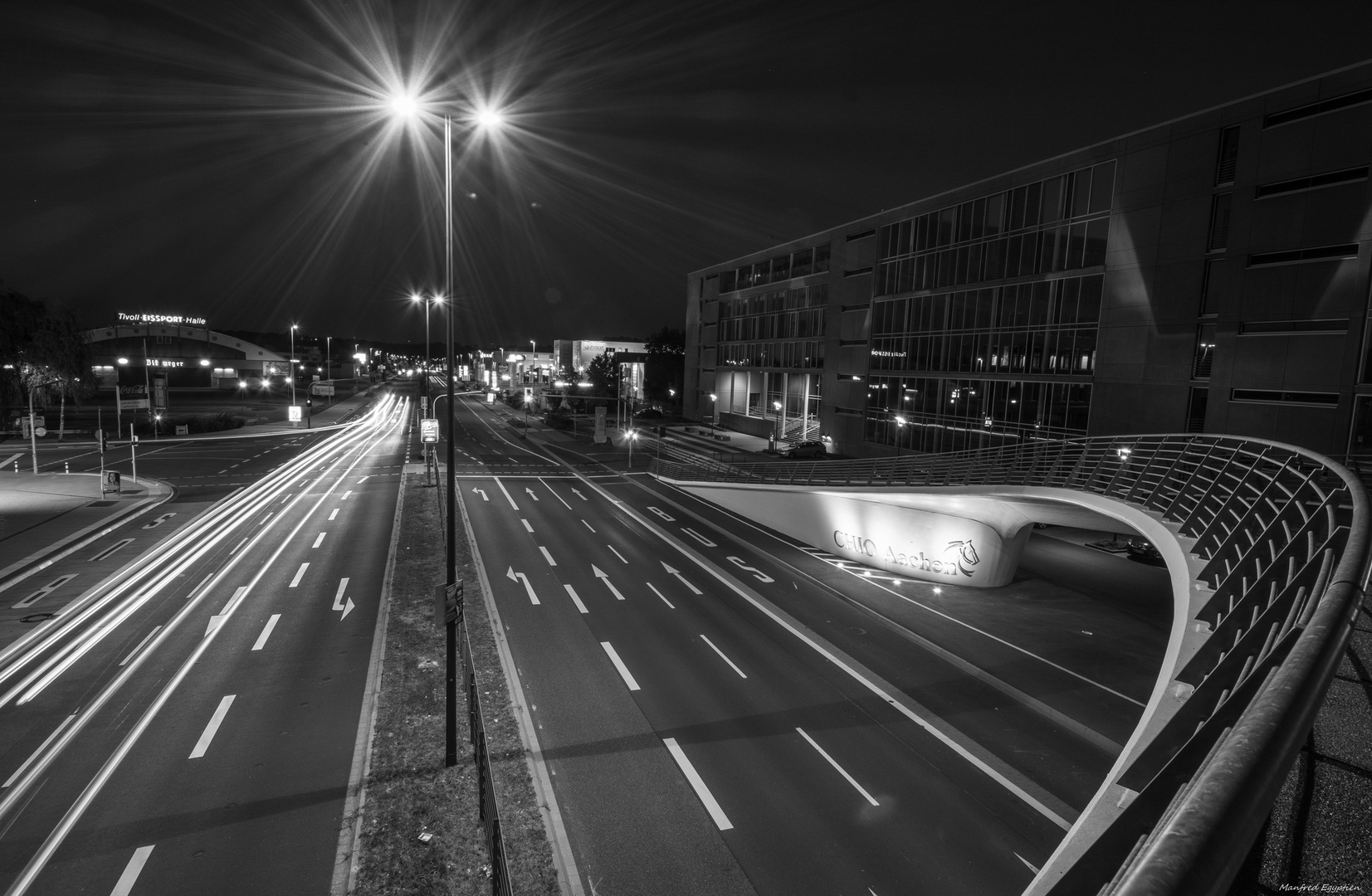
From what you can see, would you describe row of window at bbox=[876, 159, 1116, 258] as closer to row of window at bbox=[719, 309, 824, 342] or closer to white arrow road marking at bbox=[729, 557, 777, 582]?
row of window at bbox=[719, 309, 824, 342]

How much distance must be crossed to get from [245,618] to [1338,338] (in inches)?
1498

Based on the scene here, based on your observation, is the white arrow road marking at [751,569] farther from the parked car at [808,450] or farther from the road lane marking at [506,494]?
the parked car at [808,450]

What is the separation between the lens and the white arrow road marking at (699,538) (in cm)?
2986

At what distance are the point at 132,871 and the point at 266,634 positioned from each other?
29.6 feet

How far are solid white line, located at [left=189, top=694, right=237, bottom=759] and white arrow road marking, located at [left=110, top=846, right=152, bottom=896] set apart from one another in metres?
2.50

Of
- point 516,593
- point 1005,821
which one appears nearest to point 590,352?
point 516,593

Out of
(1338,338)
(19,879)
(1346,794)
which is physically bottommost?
(19,879)

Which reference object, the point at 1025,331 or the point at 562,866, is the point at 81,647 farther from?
the point at 1025,331

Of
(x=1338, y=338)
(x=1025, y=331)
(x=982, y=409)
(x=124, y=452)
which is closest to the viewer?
(x=1338, y=338)

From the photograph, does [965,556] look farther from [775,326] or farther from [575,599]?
[775,326]

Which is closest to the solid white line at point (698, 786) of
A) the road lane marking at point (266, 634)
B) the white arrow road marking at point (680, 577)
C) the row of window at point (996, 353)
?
the white arrow road marking at point (680, 577)

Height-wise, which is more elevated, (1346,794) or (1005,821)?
(1346,794)

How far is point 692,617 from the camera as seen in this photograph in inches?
817

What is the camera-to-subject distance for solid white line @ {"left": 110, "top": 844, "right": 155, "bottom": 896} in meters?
9.43
